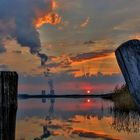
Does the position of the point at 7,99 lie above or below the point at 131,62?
below

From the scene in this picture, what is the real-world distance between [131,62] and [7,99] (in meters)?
1.69

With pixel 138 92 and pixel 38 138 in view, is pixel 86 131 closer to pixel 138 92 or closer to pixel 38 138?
pixel 38 138

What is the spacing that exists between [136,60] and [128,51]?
10 cm

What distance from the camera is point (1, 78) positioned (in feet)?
16.3

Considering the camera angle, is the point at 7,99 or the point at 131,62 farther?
the point at 7,99

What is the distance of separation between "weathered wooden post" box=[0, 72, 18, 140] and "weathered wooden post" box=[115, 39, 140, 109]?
5.02 ft

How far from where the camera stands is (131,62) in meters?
3.84

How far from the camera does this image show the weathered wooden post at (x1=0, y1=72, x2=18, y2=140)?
16.3 feet

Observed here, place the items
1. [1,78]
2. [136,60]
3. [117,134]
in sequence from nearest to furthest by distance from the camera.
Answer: [136,60] → [1,78] → [117,134]

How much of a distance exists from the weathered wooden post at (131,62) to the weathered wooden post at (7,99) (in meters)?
1.53

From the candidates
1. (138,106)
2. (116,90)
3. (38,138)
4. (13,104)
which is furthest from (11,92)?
(116,90)

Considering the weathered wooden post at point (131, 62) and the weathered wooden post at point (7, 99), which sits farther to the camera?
the weathered wooden post at point (7, 99)

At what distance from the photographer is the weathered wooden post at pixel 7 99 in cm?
497

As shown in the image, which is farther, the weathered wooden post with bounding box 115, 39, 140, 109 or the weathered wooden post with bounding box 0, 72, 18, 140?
the weathered wooden post with bounding box 0, 72, 18, 140
